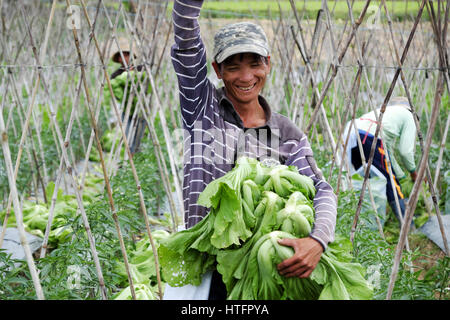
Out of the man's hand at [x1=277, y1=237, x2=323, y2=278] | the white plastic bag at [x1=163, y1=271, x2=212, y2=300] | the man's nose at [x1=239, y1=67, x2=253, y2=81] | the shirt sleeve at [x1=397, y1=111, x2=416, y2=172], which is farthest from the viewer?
the shirt sleeve at [x1=397, y1=111, x2=416, y2=172]

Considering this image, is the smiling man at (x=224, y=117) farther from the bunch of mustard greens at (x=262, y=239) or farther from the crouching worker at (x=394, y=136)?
the crouching worker at (x=394, y=136)

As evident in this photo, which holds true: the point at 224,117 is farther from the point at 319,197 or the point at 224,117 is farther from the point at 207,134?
the point at 319,197

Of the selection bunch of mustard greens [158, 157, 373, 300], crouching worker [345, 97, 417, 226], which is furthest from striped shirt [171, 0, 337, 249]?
crouching worker [345, 97, 417, 226]

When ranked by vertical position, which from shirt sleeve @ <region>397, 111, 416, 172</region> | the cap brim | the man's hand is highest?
the cap brim

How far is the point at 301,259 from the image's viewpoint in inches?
43.6

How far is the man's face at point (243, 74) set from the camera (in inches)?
56.5

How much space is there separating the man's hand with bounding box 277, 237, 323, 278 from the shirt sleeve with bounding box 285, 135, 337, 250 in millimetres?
28

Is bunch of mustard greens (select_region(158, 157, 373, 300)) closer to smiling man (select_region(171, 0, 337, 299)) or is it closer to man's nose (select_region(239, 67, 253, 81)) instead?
smiling man (select_region(171, 0, 337, 299))

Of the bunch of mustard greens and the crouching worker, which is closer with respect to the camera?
the bunch of mustard greens

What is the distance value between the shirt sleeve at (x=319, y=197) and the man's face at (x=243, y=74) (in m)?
0.22

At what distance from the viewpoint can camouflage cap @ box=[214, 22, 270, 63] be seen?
1375 millimetres

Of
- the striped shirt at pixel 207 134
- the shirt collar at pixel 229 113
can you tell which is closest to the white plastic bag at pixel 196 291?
the striped shirt at pixel 207 134
